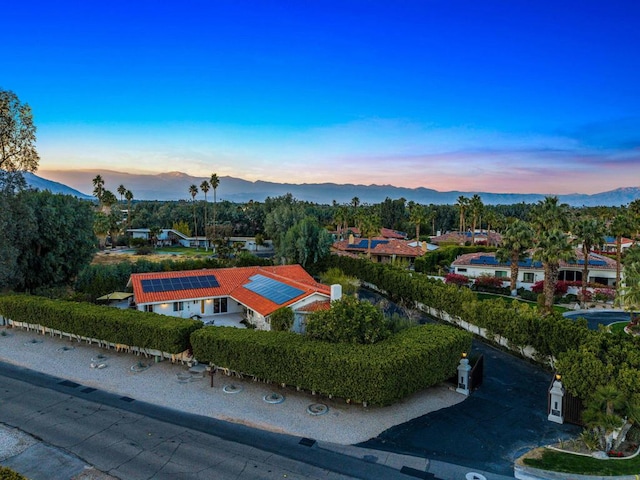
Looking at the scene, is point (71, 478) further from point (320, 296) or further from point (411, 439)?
point (320, 296)

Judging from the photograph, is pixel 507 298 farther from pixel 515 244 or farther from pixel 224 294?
pixel 224 294

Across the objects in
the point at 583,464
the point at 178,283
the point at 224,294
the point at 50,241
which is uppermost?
the point at 50,241

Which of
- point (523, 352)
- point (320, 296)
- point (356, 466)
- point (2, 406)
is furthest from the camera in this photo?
point (320, 296)

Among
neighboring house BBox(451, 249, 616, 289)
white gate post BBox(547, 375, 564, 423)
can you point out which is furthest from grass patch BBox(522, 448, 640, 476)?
neighboring house BBox(451, 249, 616, 289)

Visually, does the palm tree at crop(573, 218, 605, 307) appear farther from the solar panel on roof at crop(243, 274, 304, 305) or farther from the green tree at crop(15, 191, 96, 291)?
the green tree at crop(15, 191, 96, 291)

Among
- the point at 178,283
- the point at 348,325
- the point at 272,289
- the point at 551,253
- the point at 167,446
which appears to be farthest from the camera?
the point at 178,283

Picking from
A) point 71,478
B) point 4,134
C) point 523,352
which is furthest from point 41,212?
point 523,352

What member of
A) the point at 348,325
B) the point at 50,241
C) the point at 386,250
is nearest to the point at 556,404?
the point at 348,325
